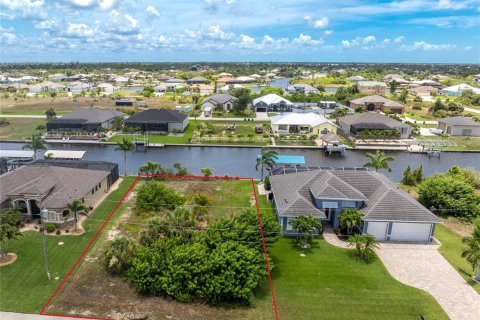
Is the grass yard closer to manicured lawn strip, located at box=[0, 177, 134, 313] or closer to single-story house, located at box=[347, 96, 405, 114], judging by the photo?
manicured lawn strip, located at box=[0, 177, 134, 313]

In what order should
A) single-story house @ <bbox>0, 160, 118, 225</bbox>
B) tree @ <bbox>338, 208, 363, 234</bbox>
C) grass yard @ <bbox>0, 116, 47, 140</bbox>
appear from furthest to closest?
grass yard @ <bbox>0, 116, 47, 140</bbox>, single-story house @ <bbox>0, 160, 118, 225</bbox>, tree @ <bbox>338, 208, 363, 234</bbox>

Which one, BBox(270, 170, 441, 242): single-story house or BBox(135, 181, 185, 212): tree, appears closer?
BBox(270, 170, 441, 242): single-story house

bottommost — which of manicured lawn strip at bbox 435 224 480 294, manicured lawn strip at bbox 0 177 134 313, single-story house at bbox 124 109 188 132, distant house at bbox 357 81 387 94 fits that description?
manicured lawn strip at bbox 0 177 134 313

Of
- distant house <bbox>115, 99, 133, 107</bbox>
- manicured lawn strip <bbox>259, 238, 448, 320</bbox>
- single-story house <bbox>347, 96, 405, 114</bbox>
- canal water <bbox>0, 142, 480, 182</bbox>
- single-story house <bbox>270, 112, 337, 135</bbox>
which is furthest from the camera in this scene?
distant house <bbox>115, 99, 133, 107</bbox>

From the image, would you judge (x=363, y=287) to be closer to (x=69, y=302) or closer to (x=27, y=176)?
(x=69, y=302)

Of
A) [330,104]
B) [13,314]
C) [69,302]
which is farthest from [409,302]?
[330,104]

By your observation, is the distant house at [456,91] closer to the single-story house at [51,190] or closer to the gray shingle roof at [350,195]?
the gray shingle roof at [350,195]

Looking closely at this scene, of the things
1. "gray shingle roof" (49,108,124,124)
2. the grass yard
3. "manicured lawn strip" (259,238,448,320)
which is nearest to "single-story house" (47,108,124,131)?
"gray shingle roof" (49,108,124,124)
